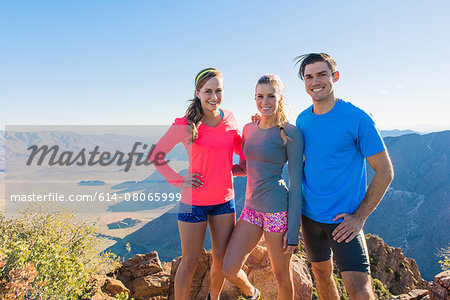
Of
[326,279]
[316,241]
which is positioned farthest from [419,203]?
[316,241]

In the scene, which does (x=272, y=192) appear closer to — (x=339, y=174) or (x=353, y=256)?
(x=339, y=174)

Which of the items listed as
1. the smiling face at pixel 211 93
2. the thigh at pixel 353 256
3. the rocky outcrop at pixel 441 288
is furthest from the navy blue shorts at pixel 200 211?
the rocky outcrop at pixel 441 288

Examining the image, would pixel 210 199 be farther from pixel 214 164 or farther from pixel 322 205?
pixel 322 205

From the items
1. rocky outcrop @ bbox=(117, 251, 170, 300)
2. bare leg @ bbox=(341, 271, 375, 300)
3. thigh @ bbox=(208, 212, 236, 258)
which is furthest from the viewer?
rocky outcrop @ bbox=(117, 251, 170, 300)

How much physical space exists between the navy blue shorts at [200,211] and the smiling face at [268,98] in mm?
1475

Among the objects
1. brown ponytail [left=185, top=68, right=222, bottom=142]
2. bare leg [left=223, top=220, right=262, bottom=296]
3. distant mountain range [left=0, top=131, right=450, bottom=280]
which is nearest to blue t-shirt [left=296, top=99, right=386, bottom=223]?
bare leg [left=223, top=220, right=262, bottom=296]

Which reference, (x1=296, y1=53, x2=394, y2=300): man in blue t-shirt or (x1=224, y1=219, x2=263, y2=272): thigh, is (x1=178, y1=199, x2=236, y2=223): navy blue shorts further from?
(x1=296, y1=53, x2=394, y2=300): man in blue t-shirt

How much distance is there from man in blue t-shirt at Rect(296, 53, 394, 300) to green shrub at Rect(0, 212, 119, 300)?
12.9ft

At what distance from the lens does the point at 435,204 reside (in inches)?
3521

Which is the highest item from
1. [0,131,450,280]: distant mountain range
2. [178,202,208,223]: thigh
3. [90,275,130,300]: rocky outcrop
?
[178,202,208,223]: thigh

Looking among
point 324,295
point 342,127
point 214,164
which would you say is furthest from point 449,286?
point 214,164

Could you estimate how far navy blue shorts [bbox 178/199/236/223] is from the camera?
12.7ft

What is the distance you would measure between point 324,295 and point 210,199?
213cm

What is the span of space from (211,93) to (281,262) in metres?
2.55
